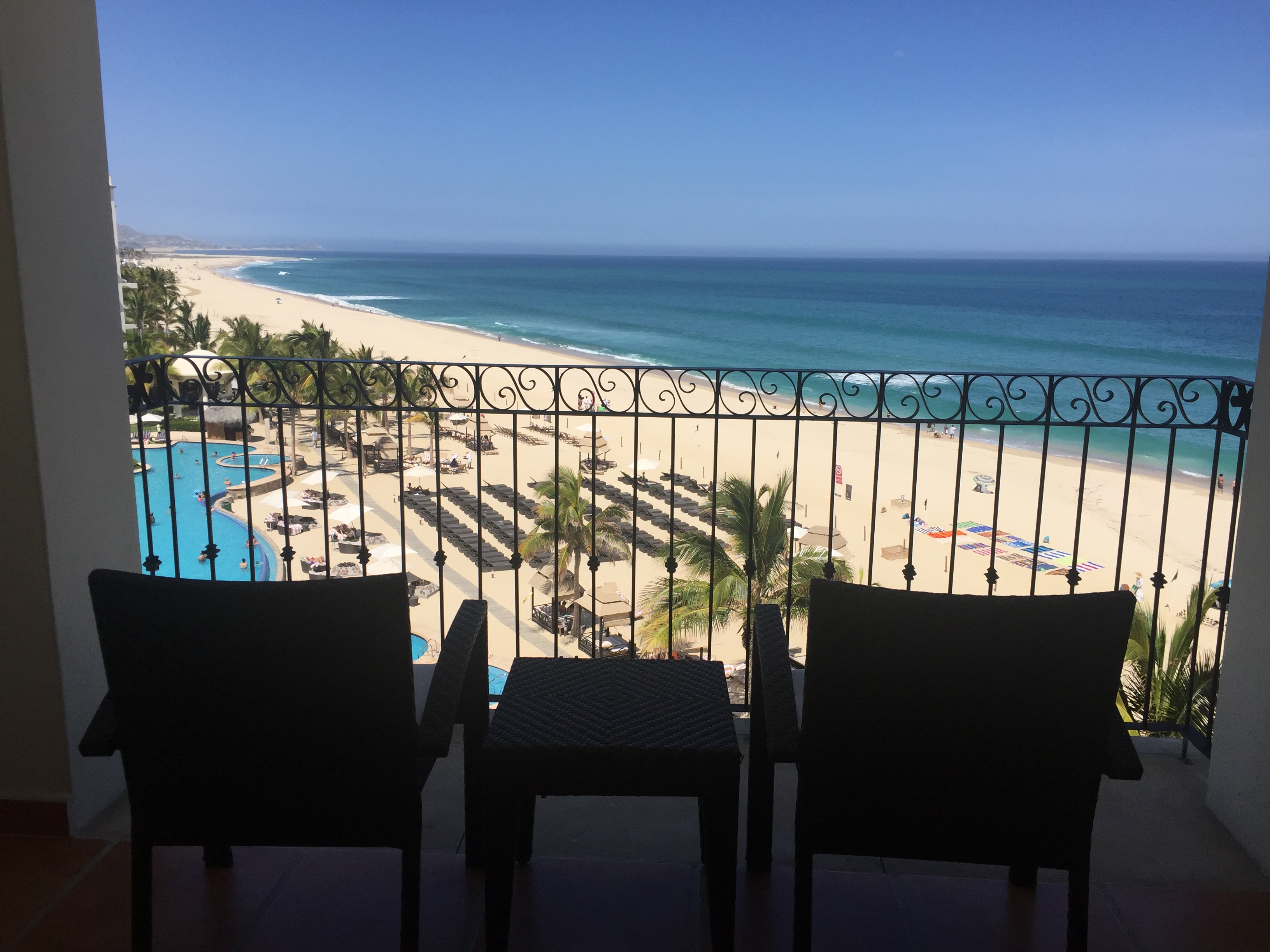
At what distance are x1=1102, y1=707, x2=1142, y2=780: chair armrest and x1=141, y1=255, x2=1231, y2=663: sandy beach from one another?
8442mm

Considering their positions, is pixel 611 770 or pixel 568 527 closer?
pixel 611 770

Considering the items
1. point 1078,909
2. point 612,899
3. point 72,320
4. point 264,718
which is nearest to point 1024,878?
point 1078,909

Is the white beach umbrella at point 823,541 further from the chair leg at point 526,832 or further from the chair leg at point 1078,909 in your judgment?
the chair leg at point 1078,909

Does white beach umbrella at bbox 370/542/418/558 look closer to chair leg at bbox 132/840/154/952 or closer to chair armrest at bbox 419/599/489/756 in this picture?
chair armrest at bbox 419/599/489/756

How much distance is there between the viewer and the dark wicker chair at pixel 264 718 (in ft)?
4.91

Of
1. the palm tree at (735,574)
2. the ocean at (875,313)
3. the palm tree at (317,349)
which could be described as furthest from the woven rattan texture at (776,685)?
the ocean at (875,313)

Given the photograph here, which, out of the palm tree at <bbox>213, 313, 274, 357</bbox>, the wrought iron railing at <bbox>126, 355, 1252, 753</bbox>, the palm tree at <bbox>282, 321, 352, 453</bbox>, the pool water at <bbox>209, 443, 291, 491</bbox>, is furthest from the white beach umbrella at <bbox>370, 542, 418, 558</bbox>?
the palm tree at <bbox>213, 313, 274, 357</bbox>

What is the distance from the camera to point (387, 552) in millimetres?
13078

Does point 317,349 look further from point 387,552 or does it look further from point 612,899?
point 612,899

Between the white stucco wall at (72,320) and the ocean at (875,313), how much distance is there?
62.5 feet

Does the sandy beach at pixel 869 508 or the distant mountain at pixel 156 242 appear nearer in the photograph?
the sandy beach at pixel 869 508

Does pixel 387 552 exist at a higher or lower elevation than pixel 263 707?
lower

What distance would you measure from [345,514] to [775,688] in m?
15.1

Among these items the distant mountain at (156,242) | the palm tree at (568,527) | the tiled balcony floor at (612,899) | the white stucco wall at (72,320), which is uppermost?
the distant mountain at (156,242)
